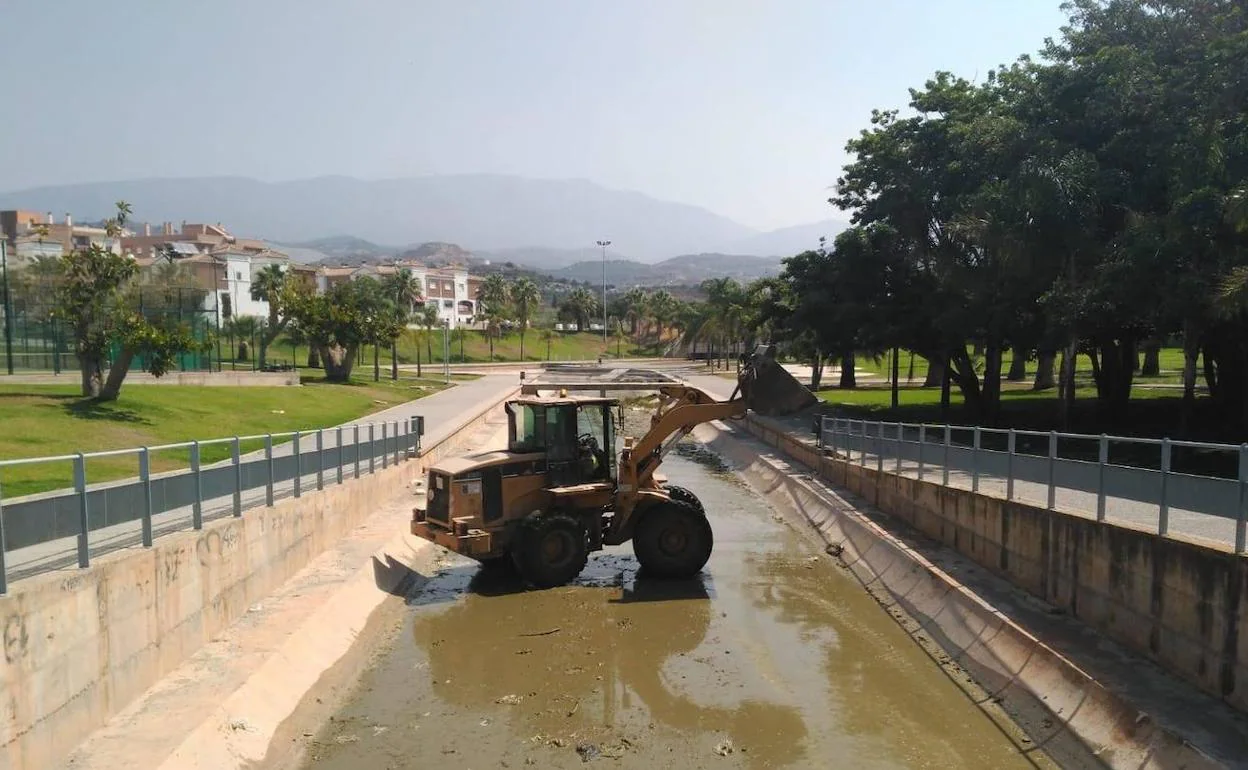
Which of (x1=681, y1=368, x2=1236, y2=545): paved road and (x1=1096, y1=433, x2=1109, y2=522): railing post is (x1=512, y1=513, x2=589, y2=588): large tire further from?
(x1=1096, y1=433, x2=1109, y2=522): railing post

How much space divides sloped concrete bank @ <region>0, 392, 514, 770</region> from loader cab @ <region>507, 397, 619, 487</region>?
14.2ft

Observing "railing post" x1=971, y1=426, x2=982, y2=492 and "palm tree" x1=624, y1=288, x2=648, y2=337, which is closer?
"railing post" x1=971, y1=426, x2=982, y2=492

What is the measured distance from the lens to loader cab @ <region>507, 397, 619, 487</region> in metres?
16.1

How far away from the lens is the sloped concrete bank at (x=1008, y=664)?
849 centimetres

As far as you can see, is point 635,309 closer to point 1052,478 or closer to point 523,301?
point 523,301

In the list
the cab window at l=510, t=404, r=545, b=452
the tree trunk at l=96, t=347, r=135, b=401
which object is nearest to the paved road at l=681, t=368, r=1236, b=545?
the cab window at l=510, t=404, r=545, b=452

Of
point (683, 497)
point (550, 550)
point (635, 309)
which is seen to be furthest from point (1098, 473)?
point (635, 309)

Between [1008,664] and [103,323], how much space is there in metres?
29.1

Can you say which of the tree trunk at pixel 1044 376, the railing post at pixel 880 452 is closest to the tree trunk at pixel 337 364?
the tree trunk at pixel 1044 376

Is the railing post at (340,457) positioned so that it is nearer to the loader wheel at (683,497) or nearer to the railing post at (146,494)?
the loader wheel at (683,497)

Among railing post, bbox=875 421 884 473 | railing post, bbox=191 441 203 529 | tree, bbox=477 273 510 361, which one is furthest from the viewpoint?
tree, bbox=477 273 510 361

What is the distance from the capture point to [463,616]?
15227 mm

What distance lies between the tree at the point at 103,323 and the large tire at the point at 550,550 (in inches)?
753

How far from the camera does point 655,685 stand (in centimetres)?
1216
